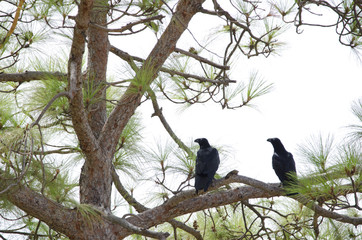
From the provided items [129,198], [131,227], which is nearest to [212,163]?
[129,198]

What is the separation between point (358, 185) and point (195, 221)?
140 centimetres

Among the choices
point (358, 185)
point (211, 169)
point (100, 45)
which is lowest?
point (358, 185)

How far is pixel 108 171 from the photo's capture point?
241cm

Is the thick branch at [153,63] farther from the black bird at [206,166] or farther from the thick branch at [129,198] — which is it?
the black bird at [206,166]

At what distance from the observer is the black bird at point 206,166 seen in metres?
2.45

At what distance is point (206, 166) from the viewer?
8.26ft

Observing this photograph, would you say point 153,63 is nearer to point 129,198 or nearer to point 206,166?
point 206,166

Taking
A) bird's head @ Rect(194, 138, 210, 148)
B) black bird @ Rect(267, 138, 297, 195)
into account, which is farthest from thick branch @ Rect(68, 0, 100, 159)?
black bird @ Rect(267, 138, 297, 195)

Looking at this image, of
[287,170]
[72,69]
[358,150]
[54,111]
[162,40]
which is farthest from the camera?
[287,170]

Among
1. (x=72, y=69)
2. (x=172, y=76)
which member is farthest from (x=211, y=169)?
(x=72, y=69)

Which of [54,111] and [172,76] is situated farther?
[172,76]

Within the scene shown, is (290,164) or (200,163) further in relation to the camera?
(290,164)

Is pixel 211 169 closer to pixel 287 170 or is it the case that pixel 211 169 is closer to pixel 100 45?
pixel 287 170

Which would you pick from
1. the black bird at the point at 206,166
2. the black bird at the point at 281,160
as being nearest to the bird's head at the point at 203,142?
the black bird at the point at 206,166
